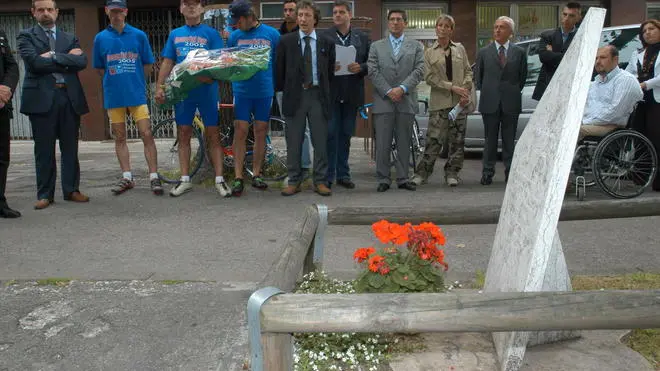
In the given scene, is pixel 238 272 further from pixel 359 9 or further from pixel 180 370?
pixel 359 9

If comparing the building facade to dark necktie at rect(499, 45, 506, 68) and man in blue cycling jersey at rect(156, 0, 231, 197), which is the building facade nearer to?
dark necktie at rect(499, 45, 506, 68)

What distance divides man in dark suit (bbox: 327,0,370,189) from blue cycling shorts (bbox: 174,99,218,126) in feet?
4.55

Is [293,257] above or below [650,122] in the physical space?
below

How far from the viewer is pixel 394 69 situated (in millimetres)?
7805

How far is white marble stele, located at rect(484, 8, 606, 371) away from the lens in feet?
9.12

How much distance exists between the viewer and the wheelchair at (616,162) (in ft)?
24.2

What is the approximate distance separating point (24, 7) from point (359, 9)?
786cm

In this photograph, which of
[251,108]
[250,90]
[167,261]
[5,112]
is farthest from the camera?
[251,108]

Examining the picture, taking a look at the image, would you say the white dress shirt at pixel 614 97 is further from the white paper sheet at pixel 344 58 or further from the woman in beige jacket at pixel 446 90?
the white paper sheet at pixel 344 58

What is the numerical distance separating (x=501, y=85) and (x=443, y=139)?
38.7 inches

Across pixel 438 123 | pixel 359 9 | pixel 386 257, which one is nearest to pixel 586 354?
pixel 386 257

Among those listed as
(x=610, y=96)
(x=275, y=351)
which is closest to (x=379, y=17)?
(x=610, y=96)

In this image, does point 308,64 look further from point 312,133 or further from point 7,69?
point 7,69

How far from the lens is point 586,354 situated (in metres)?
3.32
